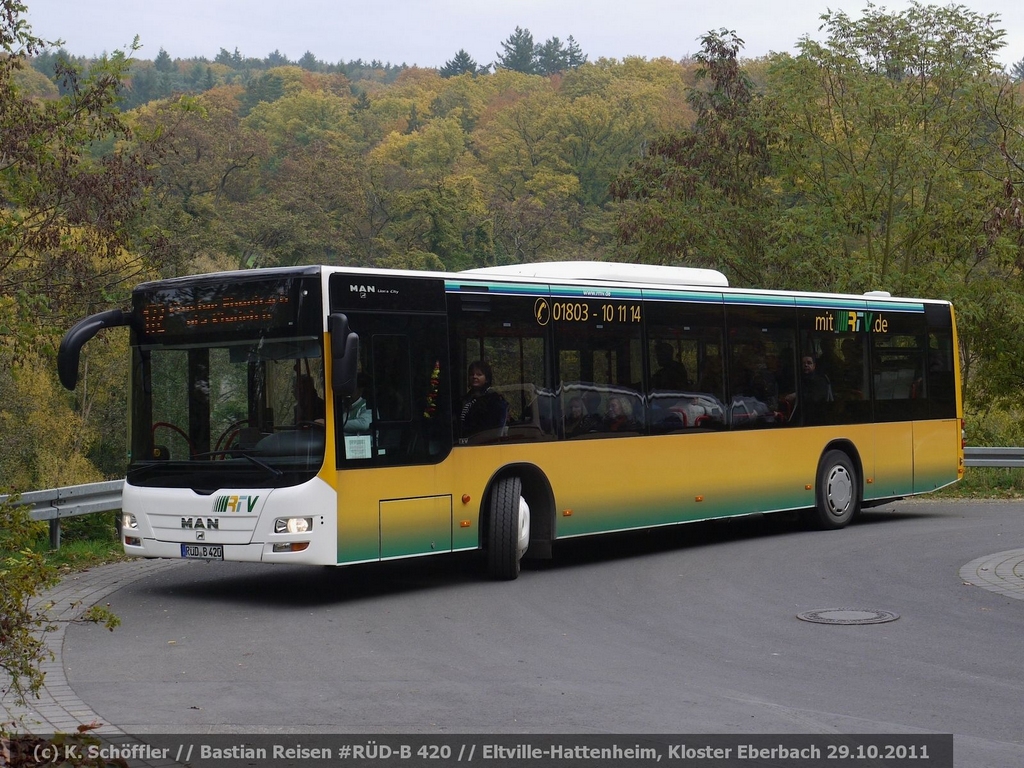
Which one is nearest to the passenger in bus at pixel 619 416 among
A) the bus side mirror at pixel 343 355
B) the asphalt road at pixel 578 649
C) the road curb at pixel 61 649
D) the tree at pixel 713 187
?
the asphalt road at pixel 578 649

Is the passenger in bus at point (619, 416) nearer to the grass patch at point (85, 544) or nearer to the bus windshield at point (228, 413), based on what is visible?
the bus windshield at point (228, 413)

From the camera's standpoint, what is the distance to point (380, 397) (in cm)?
1214

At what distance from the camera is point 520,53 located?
19338cm

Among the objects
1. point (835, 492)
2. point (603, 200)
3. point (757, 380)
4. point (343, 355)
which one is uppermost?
point (603, 200)

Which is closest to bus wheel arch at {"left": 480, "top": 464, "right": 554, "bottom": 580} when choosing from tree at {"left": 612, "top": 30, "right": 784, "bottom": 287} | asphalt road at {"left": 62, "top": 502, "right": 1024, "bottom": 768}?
asphalt road at {"left": 62, "top": 502, "right": 1024, "bottom": 768}

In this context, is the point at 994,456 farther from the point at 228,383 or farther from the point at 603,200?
the point at 603,200

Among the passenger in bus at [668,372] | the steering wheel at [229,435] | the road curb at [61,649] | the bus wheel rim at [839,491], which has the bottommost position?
the road curb at [61,649]

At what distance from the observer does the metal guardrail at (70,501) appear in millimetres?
14383

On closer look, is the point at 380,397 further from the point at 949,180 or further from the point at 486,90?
Result: the point at 486,90

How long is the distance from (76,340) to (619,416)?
5517 millimetres

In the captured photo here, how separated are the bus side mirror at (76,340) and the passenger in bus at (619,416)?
487 centimetres

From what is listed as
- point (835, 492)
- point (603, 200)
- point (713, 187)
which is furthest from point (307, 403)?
point (603, 200)

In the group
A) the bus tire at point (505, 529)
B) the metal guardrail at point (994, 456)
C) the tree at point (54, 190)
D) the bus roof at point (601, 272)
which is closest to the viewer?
the bus tire at point (505, 529)

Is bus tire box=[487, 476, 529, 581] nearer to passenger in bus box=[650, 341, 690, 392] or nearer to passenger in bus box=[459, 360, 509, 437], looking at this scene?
passenger in bus box=[459, 360, 509, 437]
